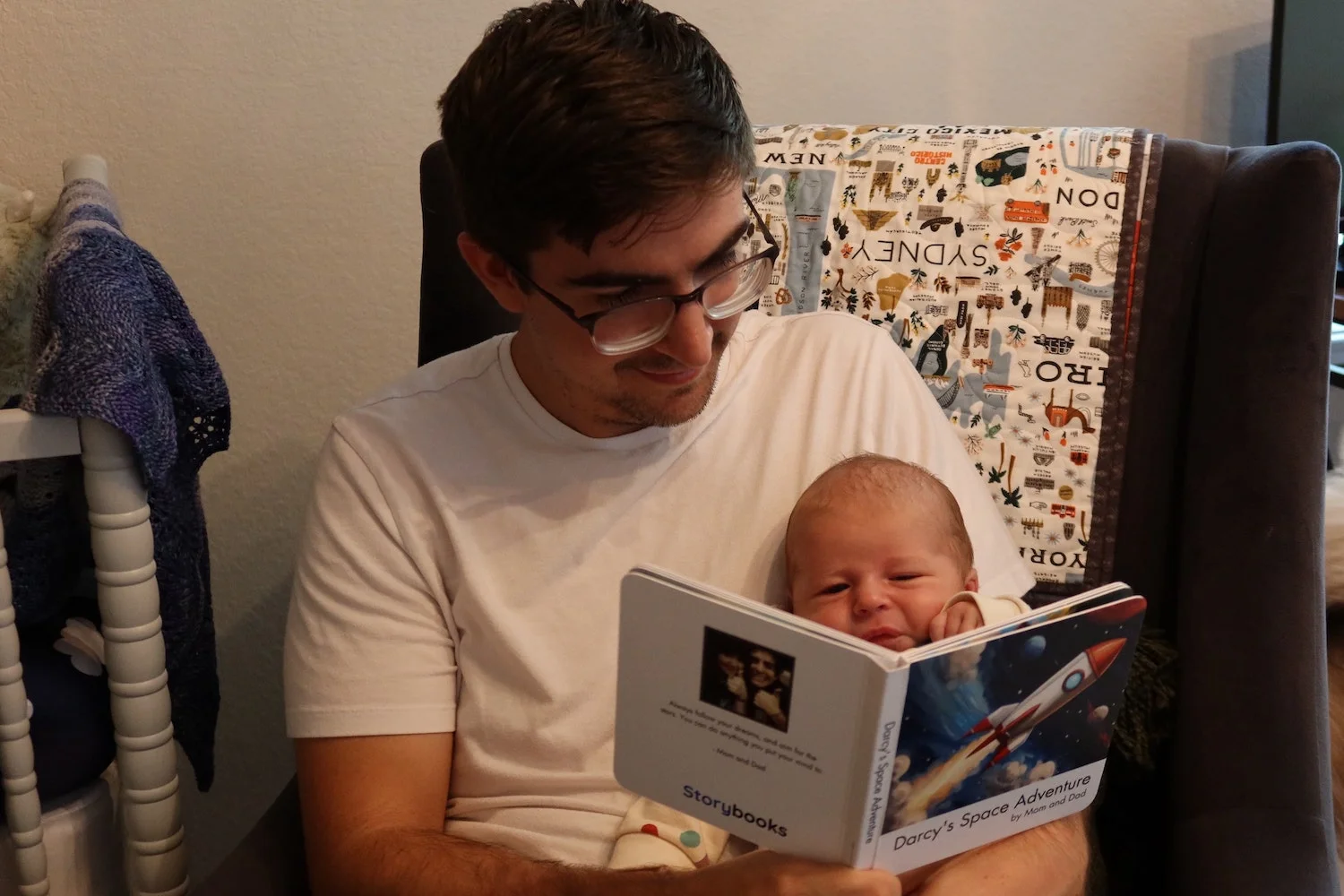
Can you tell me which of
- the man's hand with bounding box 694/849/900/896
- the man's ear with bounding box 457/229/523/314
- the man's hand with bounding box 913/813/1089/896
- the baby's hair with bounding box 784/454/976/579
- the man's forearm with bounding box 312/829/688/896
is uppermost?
the man's ear with bounding box 457/229/523/314

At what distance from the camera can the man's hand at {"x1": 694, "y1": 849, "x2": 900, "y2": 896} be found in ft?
2.52

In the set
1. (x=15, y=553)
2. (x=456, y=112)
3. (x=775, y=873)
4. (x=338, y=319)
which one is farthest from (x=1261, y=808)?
(x=338, y=319)

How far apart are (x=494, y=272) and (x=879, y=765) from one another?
63cm

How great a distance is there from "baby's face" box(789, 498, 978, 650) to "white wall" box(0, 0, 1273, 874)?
1.04 metres

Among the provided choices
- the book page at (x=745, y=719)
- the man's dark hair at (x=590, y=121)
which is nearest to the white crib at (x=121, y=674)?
the man's dark hair at (x=590, y=121)

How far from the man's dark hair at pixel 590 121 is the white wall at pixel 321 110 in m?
0.80

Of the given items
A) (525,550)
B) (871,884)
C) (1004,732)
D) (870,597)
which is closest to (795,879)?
(871,884)

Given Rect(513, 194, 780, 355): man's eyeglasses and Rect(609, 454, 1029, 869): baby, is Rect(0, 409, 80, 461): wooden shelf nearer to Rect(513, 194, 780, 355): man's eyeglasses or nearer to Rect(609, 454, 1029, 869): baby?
Rect(513, 194, 780, 355): man's eyeglasses

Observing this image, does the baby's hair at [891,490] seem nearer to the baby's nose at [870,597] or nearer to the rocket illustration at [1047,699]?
the baby's nose at [870,597]

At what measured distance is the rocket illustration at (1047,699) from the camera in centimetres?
79

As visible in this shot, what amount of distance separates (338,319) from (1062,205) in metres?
1.14

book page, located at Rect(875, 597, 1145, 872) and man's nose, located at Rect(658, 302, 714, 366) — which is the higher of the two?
man's nose, located at Rect(658, 302, 714, 366)

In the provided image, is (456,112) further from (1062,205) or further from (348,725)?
(1062,205)

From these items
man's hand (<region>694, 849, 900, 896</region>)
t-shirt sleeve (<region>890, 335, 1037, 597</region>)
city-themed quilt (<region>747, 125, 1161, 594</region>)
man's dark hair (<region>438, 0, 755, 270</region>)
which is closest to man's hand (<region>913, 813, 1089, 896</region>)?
man's hand (<region>694, 849, 900, 896</region>)
